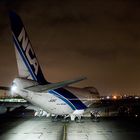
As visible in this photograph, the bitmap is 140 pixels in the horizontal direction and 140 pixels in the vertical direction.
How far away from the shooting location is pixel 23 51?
39281mm

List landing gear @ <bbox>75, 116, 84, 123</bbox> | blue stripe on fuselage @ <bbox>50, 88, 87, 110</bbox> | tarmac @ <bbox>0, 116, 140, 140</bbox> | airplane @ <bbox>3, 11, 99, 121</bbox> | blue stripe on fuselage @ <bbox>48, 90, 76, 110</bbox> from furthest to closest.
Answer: landing gear @ <bbox>75, 116, 84, 123</bbox> → blue stripe on fuselage @ <bbox>50, 88, 87, 110</bbox> → blue stripe on fuselage @ <bbox>48, 90, 76, 110</bbox> → airplane @ <bbox>3, 11, 99, 121</bbox> → tarmac @ <bbox>0, 116, 140, 140</bbox>

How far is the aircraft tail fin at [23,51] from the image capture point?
3884cm

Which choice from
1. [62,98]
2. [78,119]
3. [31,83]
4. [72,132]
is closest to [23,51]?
[31,83]

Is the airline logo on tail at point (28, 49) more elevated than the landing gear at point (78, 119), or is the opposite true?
the airline logo on tail at point (28, 49)

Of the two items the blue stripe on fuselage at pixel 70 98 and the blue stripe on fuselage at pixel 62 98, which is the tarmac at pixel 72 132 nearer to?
the blue stripe on fuselage at pixel 62 98

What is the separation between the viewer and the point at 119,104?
61.9 metres

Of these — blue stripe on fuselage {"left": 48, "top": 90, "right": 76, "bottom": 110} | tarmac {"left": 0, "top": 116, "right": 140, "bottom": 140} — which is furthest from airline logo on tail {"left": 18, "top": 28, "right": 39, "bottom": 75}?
tarmac {"left": 0, "top": 116, "right": 140, "bottom": 140}

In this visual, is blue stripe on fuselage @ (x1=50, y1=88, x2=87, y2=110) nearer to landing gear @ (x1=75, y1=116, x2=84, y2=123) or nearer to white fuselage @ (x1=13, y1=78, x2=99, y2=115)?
white fuselage @ (x1=13, y1=78, x2=99, y2=115)

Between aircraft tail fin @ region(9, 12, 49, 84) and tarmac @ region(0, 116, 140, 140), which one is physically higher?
aircraft tail fin @ region(9, 12, 49, 84)

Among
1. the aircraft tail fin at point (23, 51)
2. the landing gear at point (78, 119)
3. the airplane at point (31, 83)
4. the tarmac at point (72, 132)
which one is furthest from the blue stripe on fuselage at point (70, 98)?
the tarmac at point (72, 132)

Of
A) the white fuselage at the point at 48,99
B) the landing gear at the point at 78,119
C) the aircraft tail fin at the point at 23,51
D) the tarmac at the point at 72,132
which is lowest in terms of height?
the tarmac at the point at 72,132

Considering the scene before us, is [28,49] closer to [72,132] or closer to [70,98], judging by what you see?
[70,98]

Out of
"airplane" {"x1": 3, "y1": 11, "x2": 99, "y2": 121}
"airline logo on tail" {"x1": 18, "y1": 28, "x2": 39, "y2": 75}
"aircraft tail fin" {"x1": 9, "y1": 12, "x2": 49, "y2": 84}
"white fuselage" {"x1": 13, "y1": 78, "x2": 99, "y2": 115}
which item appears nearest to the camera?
"airplane" {"x1": 3, "y1": 11, "x2": 99, "y2": 121}

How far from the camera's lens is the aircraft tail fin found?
38.8 metres
